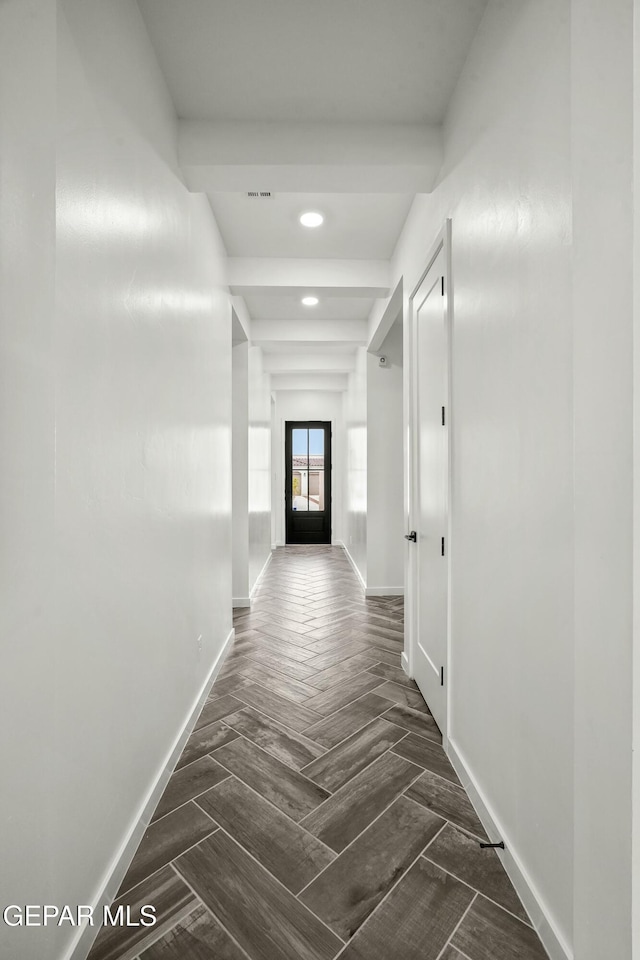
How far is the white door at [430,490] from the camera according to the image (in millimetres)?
2178

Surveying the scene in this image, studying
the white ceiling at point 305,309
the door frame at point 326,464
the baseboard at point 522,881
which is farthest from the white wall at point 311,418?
the baseboard at point 522,881

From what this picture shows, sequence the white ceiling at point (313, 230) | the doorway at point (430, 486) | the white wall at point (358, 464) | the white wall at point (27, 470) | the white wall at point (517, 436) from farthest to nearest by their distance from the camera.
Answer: the white wall at point (358, 464)
the white ceiling at point (313, 230)
the doorway at point (430, 486)
the white wall at point (517, 436)
the white wall at point (27, 470)

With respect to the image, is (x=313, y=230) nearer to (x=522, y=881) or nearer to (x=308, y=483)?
(x=522, y=881)

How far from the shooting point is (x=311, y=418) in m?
8.64

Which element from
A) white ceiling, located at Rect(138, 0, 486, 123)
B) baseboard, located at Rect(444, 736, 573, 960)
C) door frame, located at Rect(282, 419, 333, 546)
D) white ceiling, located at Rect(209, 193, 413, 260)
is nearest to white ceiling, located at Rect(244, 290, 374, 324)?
white ceiling, located at Rect(209, 193, 413, 260)

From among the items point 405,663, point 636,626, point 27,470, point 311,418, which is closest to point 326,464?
point 311,418

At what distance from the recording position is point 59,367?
42.3 inches

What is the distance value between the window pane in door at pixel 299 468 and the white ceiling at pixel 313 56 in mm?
6705

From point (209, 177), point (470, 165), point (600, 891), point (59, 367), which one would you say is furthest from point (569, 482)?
point (209, 177)

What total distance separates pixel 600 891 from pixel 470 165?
2.14 meters

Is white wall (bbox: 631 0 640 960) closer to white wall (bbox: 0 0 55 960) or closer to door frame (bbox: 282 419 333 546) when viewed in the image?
white wall (bbox: 0 0 55 960)

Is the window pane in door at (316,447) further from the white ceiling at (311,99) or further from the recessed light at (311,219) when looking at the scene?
the recessed light at (311,219)

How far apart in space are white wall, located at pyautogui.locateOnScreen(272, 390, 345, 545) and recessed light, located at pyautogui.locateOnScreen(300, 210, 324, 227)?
5.47m

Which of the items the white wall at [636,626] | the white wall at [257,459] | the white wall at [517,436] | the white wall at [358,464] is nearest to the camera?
the white wall at [636,626]
